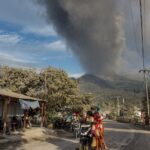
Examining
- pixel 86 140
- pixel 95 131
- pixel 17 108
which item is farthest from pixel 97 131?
pixel 17 108

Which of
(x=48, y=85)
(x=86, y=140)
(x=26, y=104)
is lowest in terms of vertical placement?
(x=86, y=140)

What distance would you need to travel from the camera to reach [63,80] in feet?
170

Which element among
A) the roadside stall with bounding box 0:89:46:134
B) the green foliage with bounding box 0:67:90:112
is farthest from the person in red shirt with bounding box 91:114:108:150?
the green foliage with bounding box 0:67:90:112

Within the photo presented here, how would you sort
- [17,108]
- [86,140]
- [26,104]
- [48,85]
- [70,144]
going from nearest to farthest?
[86,140] → [70,144] → [26,104] → [17,108] → [48,85]

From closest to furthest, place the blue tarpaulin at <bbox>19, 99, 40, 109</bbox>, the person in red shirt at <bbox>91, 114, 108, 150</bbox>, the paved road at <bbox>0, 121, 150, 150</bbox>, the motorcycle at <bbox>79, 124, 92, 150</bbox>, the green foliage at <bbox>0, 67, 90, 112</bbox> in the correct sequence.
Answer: the motorcycle at <bbox>79, 124, 92, 150</bbox> → the person in red shirt at <bbox>91, 114, 108, 150</bbox> → the paved road at <bbox>0, 121, 150, 150</bbox> → the blue tarpaulin at <bbox>19, 99, 40, 109</bbox> → the green foliage at <bbox>0, 67, 90, 112</bbox>

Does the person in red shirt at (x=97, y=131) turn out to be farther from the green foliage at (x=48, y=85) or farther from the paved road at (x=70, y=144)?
the green foliage at (x=48, y=85)

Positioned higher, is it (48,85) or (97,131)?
(48,85)

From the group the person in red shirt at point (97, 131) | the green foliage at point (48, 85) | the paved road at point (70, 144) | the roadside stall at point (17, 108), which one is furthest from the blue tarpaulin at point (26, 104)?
the person in red shirt at point (97, 131)

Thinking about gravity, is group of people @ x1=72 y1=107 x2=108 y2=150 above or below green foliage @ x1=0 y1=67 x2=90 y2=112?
below

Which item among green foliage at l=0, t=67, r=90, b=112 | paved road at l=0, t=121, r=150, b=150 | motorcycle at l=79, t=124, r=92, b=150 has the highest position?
green foliage at l=0, t=67, r=90, b=112

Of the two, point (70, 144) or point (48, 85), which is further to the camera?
point (48, 85)

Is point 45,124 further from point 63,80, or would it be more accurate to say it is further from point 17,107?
point 63,80

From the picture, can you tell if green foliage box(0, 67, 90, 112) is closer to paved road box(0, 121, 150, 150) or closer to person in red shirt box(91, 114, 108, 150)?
paved road box(0, 121, 150, 150)

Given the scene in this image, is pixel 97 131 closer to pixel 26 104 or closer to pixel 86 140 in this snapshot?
pixel 86 140
